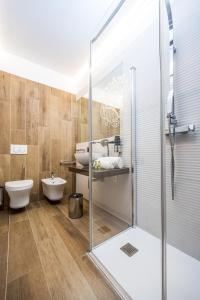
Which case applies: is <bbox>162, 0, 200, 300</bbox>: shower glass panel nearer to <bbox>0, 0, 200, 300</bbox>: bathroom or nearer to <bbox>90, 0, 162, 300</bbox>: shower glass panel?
<bbox>0, 0, 200, 300</bbox>: bathroom

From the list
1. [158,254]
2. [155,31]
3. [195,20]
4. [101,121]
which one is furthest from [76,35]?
[158,254]

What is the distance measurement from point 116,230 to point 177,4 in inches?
92.9

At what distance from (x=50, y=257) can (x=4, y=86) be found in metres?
2.58

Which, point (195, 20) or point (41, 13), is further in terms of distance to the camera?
point (41, 13)

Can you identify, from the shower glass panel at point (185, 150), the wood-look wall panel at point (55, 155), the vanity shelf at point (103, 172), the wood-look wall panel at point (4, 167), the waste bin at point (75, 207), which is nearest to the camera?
the shower glass panel at point (185, 150)

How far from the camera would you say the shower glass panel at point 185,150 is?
116 cm

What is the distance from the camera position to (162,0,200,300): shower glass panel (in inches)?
45.6

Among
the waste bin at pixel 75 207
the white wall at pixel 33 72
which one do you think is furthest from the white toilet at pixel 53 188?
the white wall at pixel 33 72

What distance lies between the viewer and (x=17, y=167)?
245 centimetres

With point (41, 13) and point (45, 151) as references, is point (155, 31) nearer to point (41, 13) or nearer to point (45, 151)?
point (41, 13)

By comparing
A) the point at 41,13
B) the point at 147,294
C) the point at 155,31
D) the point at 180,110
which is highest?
the point at 41,13

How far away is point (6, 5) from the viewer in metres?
1.66

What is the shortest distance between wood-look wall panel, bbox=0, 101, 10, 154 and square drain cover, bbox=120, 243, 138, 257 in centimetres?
225

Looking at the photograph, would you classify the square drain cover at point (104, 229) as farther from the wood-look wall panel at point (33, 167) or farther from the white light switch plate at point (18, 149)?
the white light switch plate at point (18, 149)
